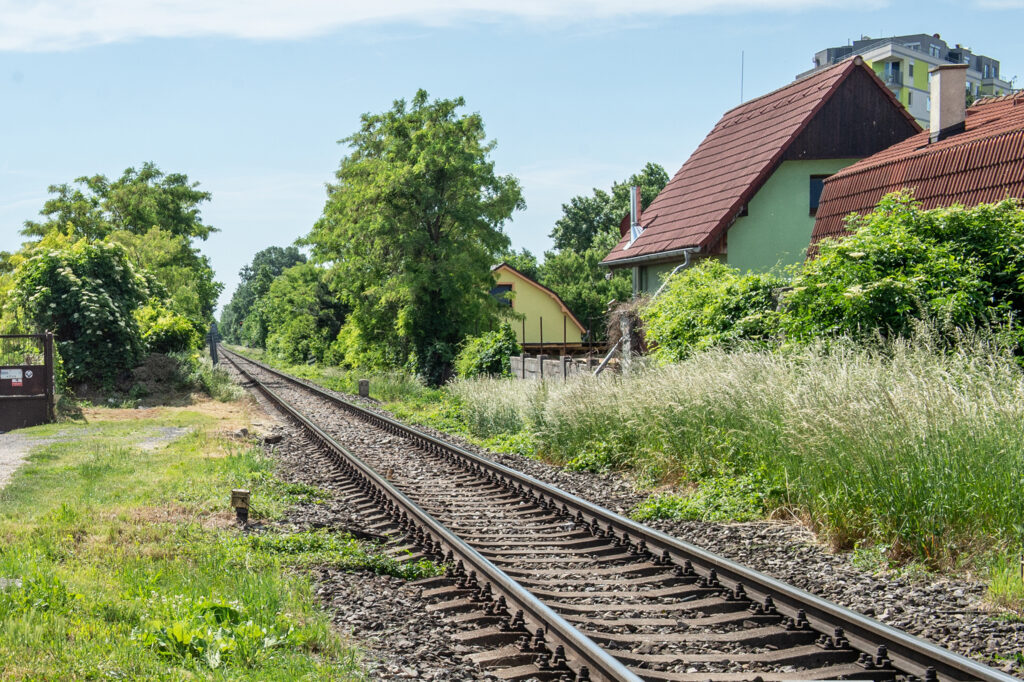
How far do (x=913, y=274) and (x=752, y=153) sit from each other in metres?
13.5

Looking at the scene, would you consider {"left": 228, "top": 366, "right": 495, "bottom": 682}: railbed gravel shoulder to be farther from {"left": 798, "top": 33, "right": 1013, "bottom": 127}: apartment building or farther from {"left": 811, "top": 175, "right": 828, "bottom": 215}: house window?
{"left": 798, "top": 33, "right": 1013, "bottom": 127}: apartment building

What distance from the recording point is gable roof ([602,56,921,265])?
2248 centimetres

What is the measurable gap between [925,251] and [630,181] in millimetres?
67780

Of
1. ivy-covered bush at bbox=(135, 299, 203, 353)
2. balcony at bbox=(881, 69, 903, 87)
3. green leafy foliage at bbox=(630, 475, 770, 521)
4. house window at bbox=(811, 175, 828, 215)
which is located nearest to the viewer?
green leafy foliage at bbox=(630, 475, 770, 521)

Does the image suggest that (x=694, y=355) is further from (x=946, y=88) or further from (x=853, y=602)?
(x=946, y=88)

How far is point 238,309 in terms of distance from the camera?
17338cm

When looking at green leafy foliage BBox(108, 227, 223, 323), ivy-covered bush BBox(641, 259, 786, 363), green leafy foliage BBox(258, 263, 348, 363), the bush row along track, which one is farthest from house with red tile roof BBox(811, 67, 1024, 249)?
green leafy foliage BBox(108, 227, 223, 323)

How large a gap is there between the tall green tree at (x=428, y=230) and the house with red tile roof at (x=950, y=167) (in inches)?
539

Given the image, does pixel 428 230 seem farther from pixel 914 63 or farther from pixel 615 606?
pixel 914 63

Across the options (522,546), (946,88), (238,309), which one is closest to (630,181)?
(946,88)

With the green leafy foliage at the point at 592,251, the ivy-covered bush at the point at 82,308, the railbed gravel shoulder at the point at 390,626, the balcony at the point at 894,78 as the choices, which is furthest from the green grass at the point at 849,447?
the balcony at the point at 894,78

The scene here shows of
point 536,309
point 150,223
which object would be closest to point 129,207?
point 150,223

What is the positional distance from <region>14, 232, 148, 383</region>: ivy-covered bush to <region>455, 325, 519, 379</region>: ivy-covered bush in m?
10.5

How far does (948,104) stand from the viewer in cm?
1983
